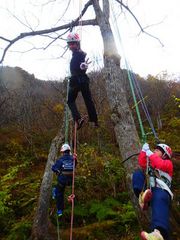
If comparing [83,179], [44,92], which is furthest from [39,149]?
[44,92]

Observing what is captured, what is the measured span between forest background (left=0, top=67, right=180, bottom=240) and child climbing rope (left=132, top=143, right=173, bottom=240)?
1254mm

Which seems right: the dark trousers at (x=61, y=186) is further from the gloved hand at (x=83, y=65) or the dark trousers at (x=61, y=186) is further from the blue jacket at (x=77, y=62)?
the gloved hand at (x=83, y=65)

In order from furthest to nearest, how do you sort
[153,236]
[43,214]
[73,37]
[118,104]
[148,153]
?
[43,214] → [118,104] → [73,37] → [148,153] → [153,236]

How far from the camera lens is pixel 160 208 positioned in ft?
13.1

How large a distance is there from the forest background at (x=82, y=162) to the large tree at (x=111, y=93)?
76cm

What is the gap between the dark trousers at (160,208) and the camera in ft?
12.5

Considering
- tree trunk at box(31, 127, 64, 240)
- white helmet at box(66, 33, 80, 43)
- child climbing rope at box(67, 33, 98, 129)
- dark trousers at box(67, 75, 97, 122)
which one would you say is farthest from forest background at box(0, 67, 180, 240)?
white helmet at box(66, 33, 80, 43)

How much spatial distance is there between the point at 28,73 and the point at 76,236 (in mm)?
21885

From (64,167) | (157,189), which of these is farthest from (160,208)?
(64,167)

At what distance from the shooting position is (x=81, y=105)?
57.7 feet

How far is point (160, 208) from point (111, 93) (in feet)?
8.59

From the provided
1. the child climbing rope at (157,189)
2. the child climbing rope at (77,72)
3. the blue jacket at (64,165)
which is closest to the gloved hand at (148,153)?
the child climbing rope at (157,189)

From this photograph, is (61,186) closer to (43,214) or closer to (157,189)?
(43,214)

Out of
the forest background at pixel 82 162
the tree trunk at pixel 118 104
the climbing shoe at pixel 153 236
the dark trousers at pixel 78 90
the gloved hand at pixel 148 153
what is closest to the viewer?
the climbing shoe at pixel 153 236
